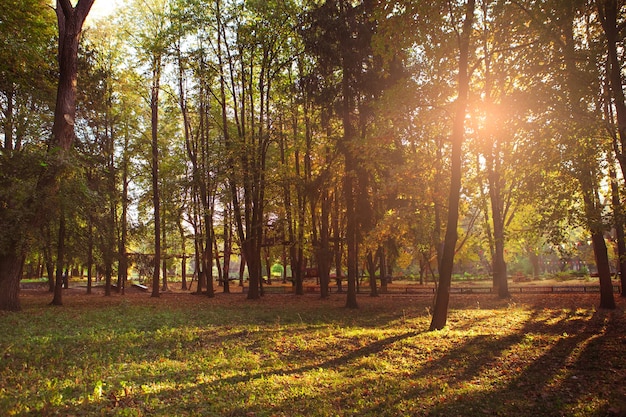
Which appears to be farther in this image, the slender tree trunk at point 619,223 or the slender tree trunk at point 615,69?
the slender tree trunk at point 619,223

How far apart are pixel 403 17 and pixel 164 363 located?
9527 millimetres

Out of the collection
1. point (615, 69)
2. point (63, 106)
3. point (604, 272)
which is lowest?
point (604, 272)

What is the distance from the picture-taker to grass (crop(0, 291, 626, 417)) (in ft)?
16.6

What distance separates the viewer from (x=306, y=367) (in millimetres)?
7262

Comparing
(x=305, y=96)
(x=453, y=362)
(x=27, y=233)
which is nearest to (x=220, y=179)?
(x=305, y=96)

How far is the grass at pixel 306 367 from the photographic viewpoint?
5.06 meters

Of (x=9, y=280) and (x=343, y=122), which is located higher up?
(x=343, y=122)

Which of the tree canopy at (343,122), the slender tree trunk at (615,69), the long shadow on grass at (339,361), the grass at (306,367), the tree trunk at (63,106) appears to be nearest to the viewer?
the grass at (306,367)

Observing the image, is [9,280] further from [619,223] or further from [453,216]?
[619,223]

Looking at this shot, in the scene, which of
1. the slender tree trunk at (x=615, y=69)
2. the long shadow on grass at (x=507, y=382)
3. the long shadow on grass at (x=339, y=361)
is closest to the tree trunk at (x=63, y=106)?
the long shadow on grass at (x=339, y=361)

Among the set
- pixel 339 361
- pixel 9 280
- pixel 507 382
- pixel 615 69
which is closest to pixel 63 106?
pixel 9 280

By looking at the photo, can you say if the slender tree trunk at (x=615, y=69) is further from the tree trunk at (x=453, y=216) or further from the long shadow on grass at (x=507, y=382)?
the long shadow on grass at (x=507, y=382)

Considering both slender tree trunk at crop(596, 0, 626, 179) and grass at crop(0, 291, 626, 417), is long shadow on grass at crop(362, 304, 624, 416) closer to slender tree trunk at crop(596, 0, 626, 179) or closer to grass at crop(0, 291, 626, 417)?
grass at crop(0, 291, 626, 417)

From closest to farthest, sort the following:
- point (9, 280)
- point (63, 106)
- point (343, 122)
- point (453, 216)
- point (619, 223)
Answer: point (619, 223)
point (453, 216)
point (9, 280)
point (63, 106)
point (343, 122)
